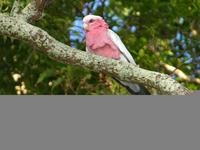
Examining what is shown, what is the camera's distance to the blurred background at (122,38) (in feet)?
10.4

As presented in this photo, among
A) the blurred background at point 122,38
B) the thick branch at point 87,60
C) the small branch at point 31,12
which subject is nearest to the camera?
the thick branch at point 87,60

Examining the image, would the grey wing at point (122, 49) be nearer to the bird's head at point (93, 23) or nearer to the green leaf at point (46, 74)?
the bird's head at point (93, 23)

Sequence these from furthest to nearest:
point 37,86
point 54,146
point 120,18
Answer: point 120,18 < point 37,86 < point 54,146

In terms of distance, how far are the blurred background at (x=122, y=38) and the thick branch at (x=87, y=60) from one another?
1.37 m

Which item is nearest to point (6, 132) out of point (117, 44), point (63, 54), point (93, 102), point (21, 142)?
point (21, 142)

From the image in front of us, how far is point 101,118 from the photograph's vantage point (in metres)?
0.81

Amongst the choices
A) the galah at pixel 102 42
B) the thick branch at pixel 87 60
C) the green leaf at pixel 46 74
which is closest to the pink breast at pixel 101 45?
the galah at pixel 102 42

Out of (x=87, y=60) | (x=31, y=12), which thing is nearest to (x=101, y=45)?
(x=31, y=12)

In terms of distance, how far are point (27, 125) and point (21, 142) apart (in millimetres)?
36

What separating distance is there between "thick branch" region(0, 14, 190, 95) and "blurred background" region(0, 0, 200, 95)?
1.37 m

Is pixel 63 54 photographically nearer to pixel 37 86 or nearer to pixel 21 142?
pixel 21 142

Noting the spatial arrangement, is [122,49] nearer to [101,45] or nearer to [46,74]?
[101,45]

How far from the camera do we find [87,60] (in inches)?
58.8

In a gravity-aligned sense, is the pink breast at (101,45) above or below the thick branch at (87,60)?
above
